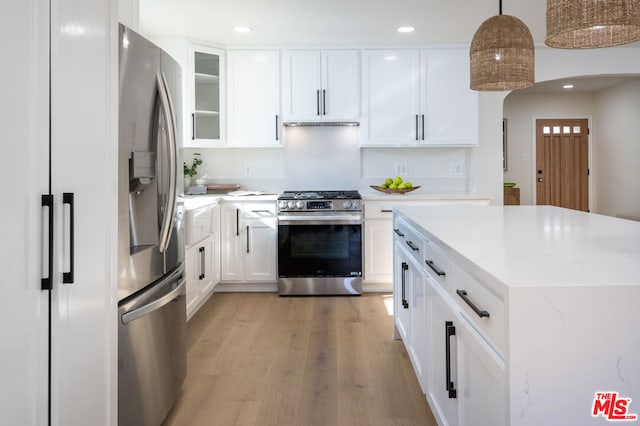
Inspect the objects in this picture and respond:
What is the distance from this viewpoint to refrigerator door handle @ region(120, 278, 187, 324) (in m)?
1.65

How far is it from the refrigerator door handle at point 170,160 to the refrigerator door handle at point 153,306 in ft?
0.67

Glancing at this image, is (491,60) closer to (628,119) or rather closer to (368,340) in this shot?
(368,340)

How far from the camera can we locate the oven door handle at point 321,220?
4066 mm

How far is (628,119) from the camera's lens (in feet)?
22.6

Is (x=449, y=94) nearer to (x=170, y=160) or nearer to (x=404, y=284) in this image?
(x=404, y=284)

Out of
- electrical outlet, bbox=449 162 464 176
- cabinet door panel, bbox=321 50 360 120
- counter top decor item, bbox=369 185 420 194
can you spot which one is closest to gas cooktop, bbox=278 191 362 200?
counter top decor item, bbox=369 185 420 194

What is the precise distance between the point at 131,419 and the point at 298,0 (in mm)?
2859

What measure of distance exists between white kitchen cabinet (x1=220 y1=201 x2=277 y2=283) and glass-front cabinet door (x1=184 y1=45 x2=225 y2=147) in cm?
67

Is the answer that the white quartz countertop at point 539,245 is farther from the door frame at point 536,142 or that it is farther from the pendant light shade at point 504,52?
the door frame at point 536,142

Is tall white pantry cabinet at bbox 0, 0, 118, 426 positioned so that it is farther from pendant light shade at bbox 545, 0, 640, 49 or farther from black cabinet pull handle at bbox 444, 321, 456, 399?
pendant light shade at bbox 545, 0, 640, 49

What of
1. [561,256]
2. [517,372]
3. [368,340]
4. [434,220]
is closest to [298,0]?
[434,220]

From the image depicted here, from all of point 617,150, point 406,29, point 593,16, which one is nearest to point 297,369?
point 593,16

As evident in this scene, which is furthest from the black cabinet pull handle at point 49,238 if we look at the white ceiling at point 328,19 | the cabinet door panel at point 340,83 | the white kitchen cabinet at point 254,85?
the cabinet door panel at point 340,83

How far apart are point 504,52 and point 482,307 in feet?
4.57
